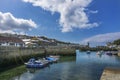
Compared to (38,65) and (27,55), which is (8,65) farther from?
(27,55)

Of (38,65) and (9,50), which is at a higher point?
(9,50)

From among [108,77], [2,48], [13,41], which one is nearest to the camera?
[108,77]

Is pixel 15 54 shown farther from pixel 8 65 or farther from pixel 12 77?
pixel 12 77

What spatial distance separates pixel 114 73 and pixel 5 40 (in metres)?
59.5

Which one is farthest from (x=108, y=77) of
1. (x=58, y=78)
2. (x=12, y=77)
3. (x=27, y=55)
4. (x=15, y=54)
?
(x=27, y=55)

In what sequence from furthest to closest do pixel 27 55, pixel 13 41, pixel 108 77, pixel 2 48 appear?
1. pixel 13 41
2. pixel 27 55
3. pixel 2 48
4. pixel 108 77

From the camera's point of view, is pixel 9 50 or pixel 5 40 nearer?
pixel 9 50

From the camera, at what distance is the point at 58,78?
148ft

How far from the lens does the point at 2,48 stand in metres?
57.5

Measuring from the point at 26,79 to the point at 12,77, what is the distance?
9.05ft

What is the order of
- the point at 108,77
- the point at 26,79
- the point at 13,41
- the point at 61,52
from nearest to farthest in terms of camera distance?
the point at 108,77, the point at 26,79, the point at 13,41, the point at 61,52

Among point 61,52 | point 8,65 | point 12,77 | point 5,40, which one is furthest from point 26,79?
point 61,52

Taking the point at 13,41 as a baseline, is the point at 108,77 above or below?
below

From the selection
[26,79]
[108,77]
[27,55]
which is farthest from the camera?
[27,55]
